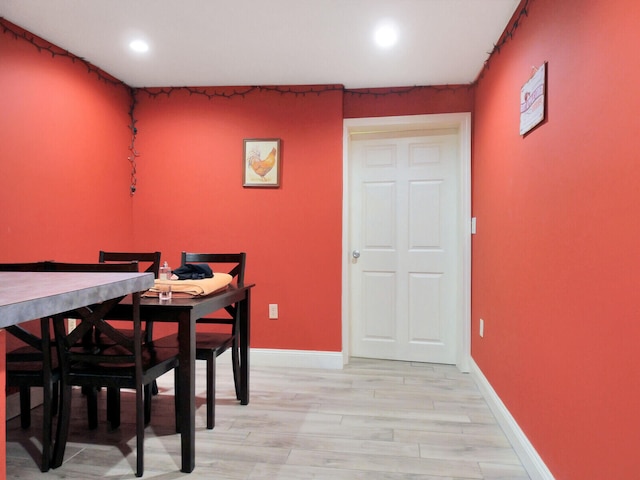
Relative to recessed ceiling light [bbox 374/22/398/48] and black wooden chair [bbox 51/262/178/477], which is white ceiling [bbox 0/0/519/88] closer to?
recessed ceiling light [bbox 374/22/398/48]

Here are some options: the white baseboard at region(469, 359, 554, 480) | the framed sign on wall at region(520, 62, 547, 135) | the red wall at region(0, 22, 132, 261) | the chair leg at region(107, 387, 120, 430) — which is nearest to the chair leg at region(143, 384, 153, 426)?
the chair leg at region(107, 387, 120, 430)

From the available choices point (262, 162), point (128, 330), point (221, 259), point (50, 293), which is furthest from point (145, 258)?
point (50, 293)

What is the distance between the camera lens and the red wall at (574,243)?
1067 mm

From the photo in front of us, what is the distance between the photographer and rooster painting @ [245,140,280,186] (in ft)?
10.2

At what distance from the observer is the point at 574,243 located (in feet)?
4.44

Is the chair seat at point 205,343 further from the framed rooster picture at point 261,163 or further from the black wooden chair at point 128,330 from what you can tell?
the framed rooster picture at point 261,163

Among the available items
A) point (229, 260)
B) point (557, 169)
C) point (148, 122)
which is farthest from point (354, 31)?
point (148, 122)

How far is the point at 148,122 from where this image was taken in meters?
3.24

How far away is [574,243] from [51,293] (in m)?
1.52

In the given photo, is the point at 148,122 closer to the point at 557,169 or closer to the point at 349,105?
the point at 349,105

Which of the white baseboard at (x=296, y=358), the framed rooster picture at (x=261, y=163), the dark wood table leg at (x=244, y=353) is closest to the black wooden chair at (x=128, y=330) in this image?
the dark wood table leg at (x=244, y=353)

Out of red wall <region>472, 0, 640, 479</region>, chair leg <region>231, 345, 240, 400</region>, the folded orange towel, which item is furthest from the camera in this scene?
chair leg <region>231, 345, 240, 400</region>

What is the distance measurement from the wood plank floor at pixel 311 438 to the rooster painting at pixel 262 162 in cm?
151

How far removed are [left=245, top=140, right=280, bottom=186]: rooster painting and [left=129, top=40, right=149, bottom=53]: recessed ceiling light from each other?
0.93 m
